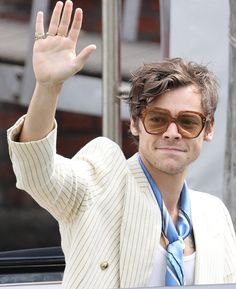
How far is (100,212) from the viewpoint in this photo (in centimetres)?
226

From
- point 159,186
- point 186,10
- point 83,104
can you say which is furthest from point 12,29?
point 159,186

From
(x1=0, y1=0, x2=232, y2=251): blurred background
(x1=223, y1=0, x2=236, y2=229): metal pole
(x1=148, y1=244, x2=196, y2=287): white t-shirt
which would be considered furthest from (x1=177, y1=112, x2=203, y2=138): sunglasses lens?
(x1=0, y1=0, x2=232, y2=251): blurred background

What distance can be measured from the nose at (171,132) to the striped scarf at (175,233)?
121 millimetres

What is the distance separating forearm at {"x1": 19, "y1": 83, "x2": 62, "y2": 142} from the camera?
6.85 ft

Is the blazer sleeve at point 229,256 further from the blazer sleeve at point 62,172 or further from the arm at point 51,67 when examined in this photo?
the arm at point 51,67

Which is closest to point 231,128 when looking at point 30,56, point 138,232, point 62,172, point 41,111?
point 30,56

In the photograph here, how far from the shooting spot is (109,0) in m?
4.14

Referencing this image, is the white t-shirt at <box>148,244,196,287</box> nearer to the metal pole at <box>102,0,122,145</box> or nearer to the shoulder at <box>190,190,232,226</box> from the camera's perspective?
the shoulder at <box>190,190,232,226</box>

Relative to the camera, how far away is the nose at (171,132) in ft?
7.57

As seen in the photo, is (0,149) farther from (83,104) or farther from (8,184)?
(83,104)

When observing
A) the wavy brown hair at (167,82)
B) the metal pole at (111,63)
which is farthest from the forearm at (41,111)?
the metal pole at (111,63)

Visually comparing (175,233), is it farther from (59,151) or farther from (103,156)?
(59,151)

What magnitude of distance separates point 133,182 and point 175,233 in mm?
166

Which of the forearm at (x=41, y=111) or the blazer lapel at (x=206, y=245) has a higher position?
the forearm at (x=41, y=111)
